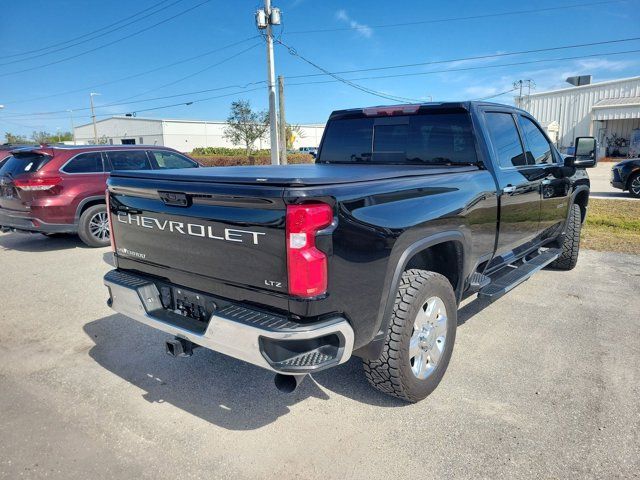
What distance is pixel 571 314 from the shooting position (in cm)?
452

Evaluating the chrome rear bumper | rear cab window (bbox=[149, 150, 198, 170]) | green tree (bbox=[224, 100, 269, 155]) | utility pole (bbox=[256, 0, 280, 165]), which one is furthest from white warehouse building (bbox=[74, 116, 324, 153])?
the chrome rear bumper

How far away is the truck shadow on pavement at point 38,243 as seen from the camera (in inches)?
312

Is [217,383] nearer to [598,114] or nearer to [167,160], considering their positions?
[167,160]

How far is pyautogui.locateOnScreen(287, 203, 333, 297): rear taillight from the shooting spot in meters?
2.14

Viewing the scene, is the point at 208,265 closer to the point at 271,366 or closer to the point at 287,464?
the point at 271,366

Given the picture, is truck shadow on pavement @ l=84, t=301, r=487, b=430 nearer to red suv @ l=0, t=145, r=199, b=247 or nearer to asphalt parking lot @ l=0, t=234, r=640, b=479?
asphalt parking lot @ l=0, t=234, r=640, b=479

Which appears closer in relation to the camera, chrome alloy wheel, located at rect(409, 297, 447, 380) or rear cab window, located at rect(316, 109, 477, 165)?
chrome alloy wheel, located at rect(409, 297, 447, 380)

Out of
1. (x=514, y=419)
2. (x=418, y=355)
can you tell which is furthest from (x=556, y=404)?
(x=418, y=355)

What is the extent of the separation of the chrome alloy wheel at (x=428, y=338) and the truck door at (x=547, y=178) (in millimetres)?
2221

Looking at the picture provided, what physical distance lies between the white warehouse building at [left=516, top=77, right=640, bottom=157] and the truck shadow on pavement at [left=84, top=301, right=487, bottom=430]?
41503mm

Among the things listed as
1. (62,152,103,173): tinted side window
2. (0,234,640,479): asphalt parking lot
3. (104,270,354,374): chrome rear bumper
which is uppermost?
(62,152,103,173): tinted side window

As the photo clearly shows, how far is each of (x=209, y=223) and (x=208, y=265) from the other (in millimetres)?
251

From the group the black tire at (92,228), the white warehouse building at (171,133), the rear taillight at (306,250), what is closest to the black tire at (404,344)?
the rear taillight at (306,250)

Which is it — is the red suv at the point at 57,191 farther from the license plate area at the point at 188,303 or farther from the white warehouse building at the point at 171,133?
the white warehouse building at the point at 171,133
